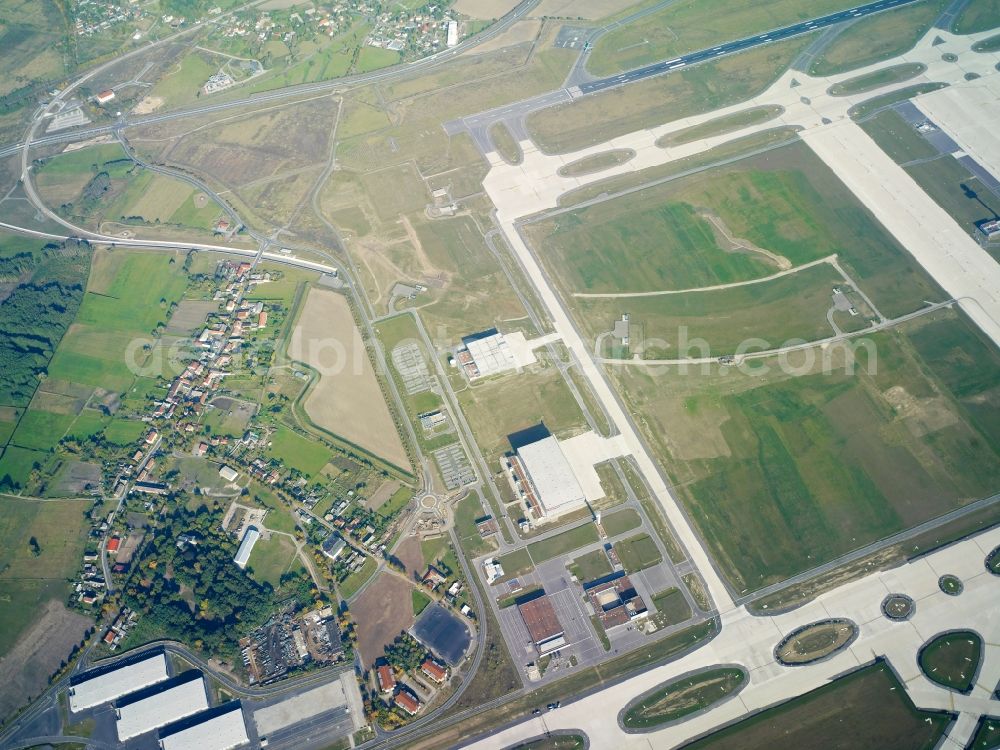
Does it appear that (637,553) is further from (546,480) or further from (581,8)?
(581,8)

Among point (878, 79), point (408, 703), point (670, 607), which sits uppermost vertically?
point (878, 79)

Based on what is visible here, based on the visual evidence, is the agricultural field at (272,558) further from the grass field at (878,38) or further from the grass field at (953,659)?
the grass field at (878,38)

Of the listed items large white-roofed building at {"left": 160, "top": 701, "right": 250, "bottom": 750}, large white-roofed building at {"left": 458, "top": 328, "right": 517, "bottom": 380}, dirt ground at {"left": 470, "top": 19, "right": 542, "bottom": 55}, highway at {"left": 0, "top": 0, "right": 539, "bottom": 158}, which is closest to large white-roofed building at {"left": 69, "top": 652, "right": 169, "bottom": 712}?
large white-roofed building at {"left": 160, "top": 701, "right": 250, "bottom": 750}

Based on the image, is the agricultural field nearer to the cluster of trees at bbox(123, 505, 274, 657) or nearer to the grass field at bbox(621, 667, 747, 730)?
the cluster of trees at bbox(123, 505, 274, 657)

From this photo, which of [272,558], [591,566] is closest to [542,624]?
[591,566]

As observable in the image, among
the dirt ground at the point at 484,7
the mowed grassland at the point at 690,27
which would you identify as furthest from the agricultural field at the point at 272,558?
the dirt ground at the point at 484,7
